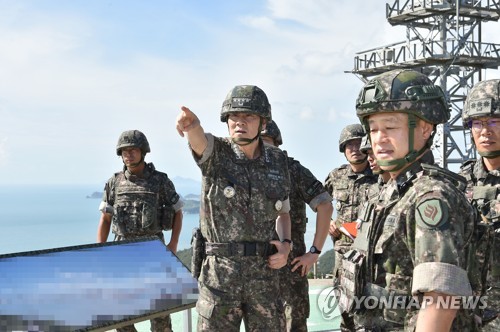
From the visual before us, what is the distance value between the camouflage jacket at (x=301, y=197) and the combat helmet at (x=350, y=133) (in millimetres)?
1756

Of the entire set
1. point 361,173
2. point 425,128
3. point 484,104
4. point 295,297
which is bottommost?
point 295,297

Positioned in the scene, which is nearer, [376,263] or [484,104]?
[376,263]

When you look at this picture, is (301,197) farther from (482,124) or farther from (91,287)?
(91,287)

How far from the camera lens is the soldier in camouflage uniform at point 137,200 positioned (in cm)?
729

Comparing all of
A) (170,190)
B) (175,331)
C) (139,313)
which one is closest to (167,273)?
(139,313)

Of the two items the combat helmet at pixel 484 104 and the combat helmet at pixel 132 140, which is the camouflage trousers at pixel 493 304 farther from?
the combat helmet at pixel 132 140

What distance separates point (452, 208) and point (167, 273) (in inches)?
53.7

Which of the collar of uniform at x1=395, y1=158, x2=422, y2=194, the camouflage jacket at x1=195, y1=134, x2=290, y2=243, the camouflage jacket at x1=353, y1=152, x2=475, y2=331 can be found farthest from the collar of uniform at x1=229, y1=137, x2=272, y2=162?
the collar of uniform at x1=395, y1=158, x2=422, y2=194

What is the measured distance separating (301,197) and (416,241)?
3.64 meters

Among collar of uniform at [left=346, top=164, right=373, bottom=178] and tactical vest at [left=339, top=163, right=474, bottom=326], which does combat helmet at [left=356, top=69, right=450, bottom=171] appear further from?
collar of uniform at [left=346, top=164, right=373, bottom=178]

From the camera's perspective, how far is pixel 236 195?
15.6ft

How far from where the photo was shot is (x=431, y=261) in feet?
8.04

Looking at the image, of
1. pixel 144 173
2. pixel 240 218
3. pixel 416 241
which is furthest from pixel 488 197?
pixel 144 173

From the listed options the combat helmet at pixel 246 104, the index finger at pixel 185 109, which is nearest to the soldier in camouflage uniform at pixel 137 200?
the combat helmet at pixel 246 104
